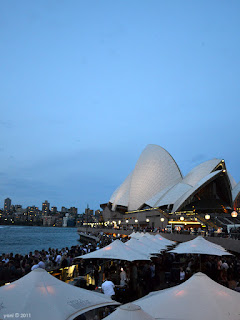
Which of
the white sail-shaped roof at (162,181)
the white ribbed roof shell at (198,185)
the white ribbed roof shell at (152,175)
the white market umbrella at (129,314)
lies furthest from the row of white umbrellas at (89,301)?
the white ribbed roof shell at (152,175)

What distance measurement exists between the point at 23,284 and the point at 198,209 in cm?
4725

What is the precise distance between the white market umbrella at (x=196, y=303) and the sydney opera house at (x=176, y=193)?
3266cm

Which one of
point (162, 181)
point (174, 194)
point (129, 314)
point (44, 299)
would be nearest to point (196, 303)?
point (129, 314)

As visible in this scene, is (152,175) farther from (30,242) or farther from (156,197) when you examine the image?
(30,242)

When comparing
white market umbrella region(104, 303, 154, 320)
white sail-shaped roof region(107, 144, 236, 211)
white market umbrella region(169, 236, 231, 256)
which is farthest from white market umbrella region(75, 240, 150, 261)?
white sail-shaped roof region(107, 144, 236, 211)

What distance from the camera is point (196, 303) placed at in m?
4.37

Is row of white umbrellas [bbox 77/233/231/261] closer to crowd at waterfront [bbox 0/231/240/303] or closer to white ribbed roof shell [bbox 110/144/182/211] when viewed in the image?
crowd at waterfront [bbox 0/231/240/303]

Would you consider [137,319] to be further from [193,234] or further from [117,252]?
[193,234]

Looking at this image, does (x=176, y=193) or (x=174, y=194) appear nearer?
(x=176, y=193)

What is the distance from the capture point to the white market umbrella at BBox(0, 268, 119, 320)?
13.9 feet

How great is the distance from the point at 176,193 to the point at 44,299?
4785 centimetres

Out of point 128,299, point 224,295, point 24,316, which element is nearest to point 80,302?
point 24,316

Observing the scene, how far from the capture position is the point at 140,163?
62.6m

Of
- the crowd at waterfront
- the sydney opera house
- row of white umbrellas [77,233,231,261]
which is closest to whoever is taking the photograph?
the crowd at waterfront
